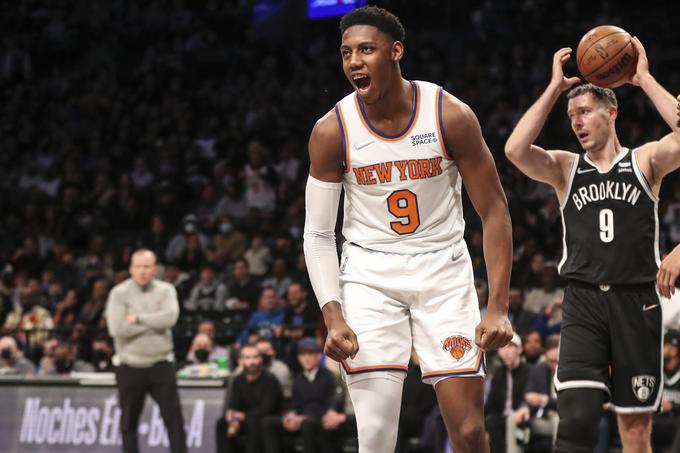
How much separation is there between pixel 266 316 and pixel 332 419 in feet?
8.26

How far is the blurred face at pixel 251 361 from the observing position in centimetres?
1017

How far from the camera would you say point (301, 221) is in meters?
14.2

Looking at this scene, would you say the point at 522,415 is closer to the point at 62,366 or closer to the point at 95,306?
the point at 62,366

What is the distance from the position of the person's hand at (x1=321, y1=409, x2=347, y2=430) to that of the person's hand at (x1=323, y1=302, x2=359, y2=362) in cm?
561

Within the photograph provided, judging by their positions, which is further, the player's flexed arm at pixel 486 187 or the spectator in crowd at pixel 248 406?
the spectator in crowd at pixel 248 406

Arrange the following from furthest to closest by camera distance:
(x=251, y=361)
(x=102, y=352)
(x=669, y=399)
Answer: (x=102, y=352), (x=251, y=361), (x=669, y=399)

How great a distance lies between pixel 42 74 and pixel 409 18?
8.01 metres

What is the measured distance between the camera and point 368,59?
13.8ft

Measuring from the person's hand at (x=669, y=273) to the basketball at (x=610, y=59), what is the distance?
40.5 inches

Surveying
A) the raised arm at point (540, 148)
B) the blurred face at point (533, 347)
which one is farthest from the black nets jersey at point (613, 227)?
the blurred face at point (533, 347)

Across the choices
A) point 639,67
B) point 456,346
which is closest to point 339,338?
point 456,346

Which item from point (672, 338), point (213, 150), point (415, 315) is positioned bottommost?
point (672, 338)

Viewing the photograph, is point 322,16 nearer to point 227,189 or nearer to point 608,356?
point 227,189

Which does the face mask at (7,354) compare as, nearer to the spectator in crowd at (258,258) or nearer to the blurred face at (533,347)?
the spectator in crowd at (258,258)
